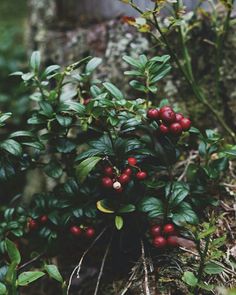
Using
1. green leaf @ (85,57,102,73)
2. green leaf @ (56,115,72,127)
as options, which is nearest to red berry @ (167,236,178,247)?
green leaf @ (56,115,72,127)

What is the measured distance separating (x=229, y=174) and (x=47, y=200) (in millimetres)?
771

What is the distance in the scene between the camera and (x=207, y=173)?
4.99 ft

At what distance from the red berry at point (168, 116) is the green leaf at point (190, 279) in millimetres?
482

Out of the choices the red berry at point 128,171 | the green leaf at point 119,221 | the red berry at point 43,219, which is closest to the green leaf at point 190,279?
the green leaf at point 119,221

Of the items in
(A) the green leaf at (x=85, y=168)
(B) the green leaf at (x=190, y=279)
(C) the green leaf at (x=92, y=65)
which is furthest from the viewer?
(C) the green leaf at (x=92, y=65)

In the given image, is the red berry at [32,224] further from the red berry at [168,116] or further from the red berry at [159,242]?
the red berry at [168,116]

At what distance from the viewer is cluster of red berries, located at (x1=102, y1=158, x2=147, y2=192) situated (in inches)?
55.7

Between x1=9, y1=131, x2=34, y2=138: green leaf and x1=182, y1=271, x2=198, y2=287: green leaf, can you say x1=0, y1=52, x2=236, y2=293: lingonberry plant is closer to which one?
x1=9, y1=131, x2=34, y2=138: green leaf

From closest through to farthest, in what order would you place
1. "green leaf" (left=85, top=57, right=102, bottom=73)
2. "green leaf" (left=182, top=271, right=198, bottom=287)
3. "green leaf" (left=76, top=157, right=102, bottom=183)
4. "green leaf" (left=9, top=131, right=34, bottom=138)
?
1. "green leaf" (left=182, top=271, right=198, bottom=287)
2. "green leaf" (left=76, top=157, right=102, bottom=183)
3. "green leaf" (left=9, top=131, right=34, bottom=138)
4. "green leaf" (left=85, top=57, right=102, bottom=73)

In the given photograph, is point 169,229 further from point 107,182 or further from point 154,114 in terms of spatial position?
point 154,114

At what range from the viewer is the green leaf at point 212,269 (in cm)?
130

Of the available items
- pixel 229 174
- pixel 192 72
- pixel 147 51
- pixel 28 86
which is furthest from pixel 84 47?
pixel 229 174

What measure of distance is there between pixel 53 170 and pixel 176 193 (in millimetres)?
475

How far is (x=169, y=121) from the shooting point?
1409 millimetres
